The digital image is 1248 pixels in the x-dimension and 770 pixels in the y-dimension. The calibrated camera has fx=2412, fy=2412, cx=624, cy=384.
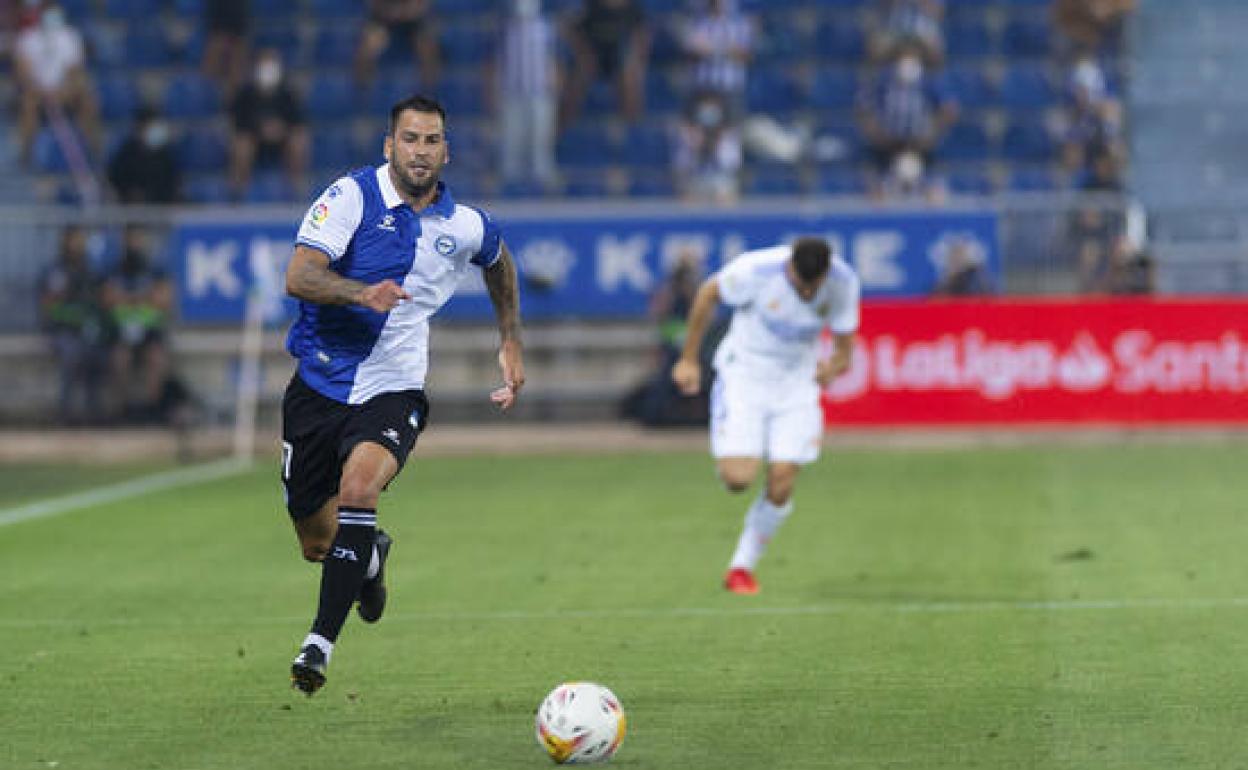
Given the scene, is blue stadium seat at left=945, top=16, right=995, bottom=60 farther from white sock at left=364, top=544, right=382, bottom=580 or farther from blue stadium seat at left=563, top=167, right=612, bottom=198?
white sock at left=364, top=544, right=382, bottom=580

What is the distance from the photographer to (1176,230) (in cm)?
2509

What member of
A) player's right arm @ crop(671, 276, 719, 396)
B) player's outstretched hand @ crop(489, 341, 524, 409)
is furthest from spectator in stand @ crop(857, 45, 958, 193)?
player's outstretched hand @ crop(489, 341, 524, 409)

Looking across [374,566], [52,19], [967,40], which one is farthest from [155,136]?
[374,566]

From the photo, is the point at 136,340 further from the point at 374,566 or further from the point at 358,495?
the point at 358,495

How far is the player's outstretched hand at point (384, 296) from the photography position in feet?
28.9

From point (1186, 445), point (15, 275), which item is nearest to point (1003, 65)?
point (1186, 445)

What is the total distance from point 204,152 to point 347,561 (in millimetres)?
20852

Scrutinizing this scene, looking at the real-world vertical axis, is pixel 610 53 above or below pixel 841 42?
below

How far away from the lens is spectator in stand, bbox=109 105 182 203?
26938 mm

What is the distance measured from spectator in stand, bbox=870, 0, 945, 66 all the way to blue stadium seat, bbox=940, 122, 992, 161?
889mm

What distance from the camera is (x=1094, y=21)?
29625 millimetres

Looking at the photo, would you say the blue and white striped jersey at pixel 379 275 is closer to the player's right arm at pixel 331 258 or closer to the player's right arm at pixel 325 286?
the player's right arm at pixel 331 258

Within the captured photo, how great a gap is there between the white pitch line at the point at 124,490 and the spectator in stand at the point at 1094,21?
1212 cm

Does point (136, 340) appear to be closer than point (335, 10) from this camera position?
Yes
